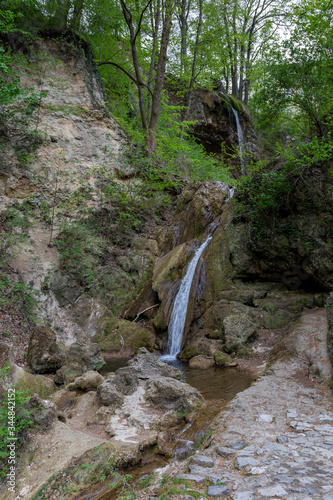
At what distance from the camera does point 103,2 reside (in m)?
13.9

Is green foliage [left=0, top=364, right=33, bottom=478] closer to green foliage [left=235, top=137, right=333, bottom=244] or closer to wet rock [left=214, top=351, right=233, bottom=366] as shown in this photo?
wet rock [left=214, top=351, right=233, bottom=366]

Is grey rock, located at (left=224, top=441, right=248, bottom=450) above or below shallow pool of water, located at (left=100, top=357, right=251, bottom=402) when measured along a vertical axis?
above

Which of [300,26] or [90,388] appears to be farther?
[300,26]

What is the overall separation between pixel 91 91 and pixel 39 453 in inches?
554

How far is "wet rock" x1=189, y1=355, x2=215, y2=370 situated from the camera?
744 cm

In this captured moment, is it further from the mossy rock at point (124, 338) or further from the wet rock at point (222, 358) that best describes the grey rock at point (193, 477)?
the mossy rock at point (124, 338)

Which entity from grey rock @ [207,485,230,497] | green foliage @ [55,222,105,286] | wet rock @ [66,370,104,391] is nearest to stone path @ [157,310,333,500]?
grey rock @ [207,485,230,497]

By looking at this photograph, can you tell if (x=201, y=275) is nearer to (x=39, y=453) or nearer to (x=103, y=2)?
(x=39, y=453)

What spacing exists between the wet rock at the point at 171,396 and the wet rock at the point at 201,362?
2.34 m

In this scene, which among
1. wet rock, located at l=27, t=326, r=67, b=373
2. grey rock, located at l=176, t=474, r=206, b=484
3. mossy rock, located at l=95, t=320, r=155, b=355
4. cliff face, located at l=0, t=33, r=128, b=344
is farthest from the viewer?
cliff face, located at l=0, t=33, r=128, b=344

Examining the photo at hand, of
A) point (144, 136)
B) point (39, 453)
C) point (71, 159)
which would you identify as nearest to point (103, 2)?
point (144, 136)

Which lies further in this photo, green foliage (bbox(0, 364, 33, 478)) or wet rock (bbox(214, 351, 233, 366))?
wet rock (bbox(214, 351, 233, 366))

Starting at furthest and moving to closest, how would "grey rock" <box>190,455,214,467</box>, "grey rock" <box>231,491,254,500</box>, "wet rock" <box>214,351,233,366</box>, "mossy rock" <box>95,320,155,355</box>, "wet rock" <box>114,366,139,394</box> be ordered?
"mossy rock" <box>95,320,155,355</box> → "wet rock" <box>214,351,233,366</box> → "wet rock" <box>114,366,139,394</box> → "grey rock" <box>190,455,214,467</box> → "grey rock" <box>231,491,254,500</box>

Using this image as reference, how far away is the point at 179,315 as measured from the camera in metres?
9.35
